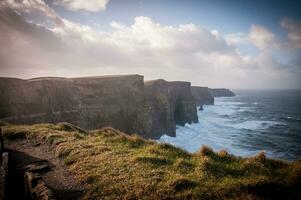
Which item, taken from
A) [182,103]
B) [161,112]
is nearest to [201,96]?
[182,103]

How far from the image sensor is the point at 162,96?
230 ft

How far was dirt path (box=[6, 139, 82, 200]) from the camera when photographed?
7922 millimetres

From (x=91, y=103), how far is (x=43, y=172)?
46967 mm

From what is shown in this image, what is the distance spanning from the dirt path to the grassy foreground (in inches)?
15.3

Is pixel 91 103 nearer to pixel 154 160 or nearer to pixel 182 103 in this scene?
pixel 182 103

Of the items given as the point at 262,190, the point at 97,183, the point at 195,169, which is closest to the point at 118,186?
the point at 97,183

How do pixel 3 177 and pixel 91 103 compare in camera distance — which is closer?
pixel 3 177

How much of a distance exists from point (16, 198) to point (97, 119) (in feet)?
155

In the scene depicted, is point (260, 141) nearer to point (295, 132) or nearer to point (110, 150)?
point (295, 132)

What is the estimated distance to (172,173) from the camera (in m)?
8.59

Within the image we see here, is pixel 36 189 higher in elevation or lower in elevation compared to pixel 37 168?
higher

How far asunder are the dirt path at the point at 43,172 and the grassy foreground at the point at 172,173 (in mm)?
389

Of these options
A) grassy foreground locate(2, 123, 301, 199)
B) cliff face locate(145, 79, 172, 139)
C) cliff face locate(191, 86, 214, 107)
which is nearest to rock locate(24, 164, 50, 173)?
grassy foreground locate(2, 123, 301, 199)

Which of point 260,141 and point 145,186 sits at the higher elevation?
point 145,186
